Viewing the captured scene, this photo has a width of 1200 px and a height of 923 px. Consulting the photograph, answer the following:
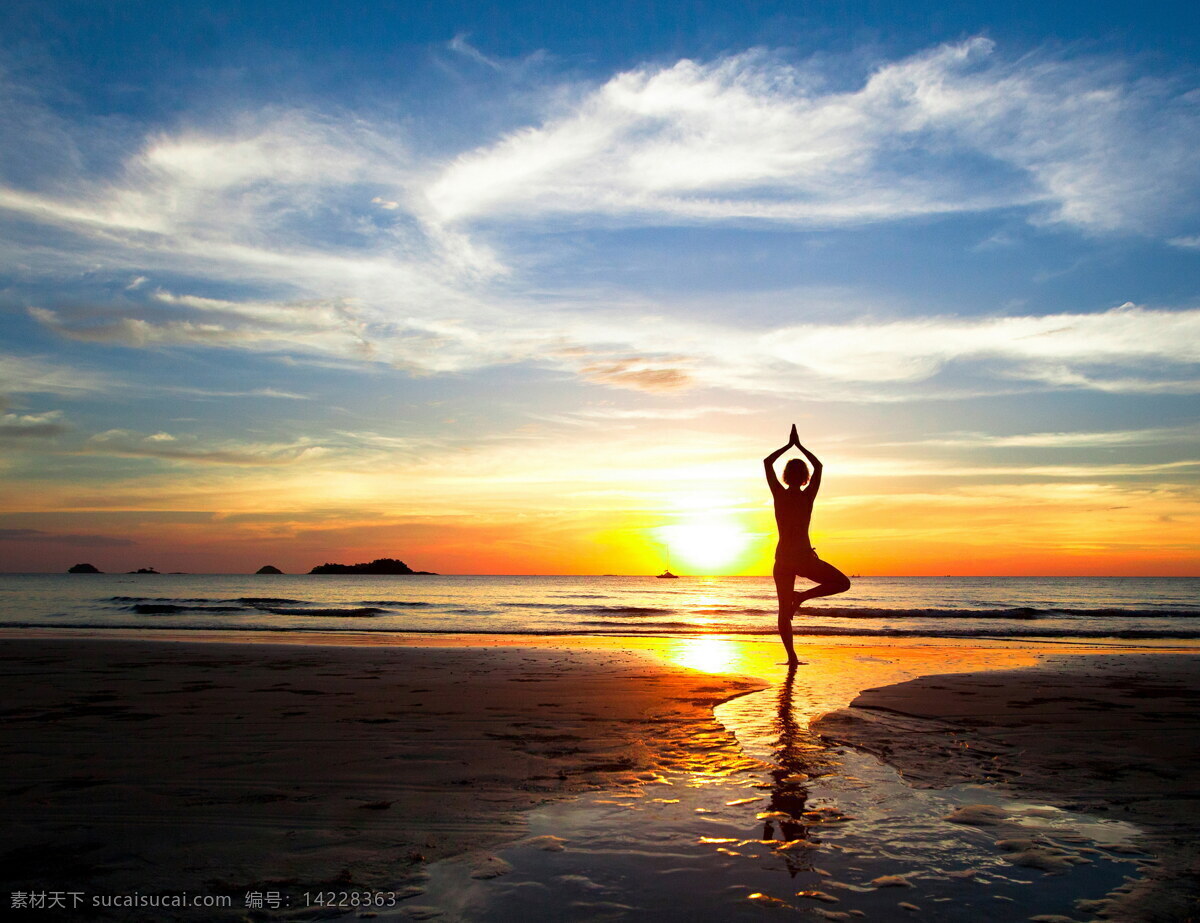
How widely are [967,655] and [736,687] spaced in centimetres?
854

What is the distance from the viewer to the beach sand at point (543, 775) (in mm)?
3273

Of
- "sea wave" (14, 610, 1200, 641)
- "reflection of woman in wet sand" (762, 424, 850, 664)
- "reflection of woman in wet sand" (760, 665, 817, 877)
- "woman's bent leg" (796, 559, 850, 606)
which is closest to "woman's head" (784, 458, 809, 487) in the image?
"reflection of woman in wet sand" (762, 424, 850, 664)

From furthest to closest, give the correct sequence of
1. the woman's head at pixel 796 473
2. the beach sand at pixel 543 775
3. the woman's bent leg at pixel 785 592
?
the woman's bent leg at pixel 785 592, the woman's head at pixel 796 473, the beach sand at pixel 543 775

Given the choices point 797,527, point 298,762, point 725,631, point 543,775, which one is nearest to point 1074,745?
point 797,527

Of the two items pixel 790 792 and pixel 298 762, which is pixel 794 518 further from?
pixel 298 762

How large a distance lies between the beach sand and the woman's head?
2.79 m

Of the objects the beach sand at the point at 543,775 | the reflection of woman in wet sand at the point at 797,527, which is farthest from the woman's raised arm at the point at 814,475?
the beach sand at the point at 543,775

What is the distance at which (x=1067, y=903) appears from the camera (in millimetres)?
3023

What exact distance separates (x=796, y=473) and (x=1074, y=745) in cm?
465

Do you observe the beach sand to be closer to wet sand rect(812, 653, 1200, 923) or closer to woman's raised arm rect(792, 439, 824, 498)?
wet sand rect(812, 653, 1200, 923)

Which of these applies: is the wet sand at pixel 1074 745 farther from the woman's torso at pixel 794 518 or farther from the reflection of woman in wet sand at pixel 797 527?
the woman's torso at pixel 794 518

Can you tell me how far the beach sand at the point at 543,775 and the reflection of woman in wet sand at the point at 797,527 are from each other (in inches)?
55.6

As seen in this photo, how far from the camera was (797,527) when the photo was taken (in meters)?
10.2

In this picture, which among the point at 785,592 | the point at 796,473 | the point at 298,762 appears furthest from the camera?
the point at 785,592
